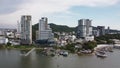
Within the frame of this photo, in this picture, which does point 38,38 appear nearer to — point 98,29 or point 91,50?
point 91,50

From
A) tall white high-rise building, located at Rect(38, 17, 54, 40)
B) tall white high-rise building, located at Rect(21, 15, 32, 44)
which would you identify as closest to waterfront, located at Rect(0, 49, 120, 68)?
tall white high-rise building, located at Rect(21, 15, 32, 44)

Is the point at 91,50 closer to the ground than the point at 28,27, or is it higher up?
closer to the ground

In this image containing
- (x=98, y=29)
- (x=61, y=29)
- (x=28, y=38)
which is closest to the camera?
(x=28, y=38)

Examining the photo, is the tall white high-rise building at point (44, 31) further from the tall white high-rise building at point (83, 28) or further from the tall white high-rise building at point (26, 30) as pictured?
the tall white high-rise building at point (83, 28)

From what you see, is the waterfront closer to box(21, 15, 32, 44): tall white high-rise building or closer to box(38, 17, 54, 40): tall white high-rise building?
box(21, 15, 32, 44): tall white high-rise building

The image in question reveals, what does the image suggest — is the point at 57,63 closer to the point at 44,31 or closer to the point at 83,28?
the point at 44,31

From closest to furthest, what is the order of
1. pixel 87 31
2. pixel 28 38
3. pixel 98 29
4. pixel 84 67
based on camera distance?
pixel 84 67, pixel 28 38, pixel 87 31, pixel 98 29

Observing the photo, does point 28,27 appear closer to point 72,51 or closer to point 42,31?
point 42,31

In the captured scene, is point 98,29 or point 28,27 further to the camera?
point 98,29

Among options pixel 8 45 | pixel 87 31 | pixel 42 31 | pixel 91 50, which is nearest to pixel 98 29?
pixel 87 31
